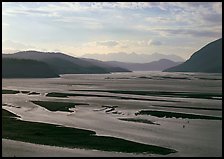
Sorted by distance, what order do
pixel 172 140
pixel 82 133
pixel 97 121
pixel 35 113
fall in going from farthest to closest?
pixel 35 113 → pixel 97 121 → pixel 82 133 → pixel 172 140

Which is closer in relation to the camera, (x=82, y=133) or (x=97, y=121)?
(x=82, y=133)

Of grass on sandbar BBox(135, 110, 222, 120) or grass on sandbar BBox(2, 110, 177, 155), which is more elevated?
grass on sandbar BBox(135, 110, 222, 120)

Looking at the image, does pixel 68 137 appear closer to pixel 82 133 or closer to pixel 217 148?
pixel 82 133

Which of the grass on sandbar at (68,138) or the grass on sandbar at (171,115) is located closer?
the grass on sandbar at (68,138)

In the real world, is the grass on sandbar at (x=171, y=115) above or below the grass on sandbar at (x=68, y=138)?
above

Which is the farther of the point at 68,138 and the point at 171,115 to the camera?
the point at 171,115

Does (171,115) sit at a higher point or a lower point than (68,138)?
higher

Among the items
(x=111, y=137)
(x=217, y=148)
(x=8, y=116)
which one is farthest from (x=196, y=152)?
(x=8, y=116)

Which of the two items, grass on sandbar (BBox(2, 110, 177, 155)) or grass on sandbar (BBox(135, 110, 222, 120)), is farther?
grass on sandbar (BBox(135, 110, 222, 120))
